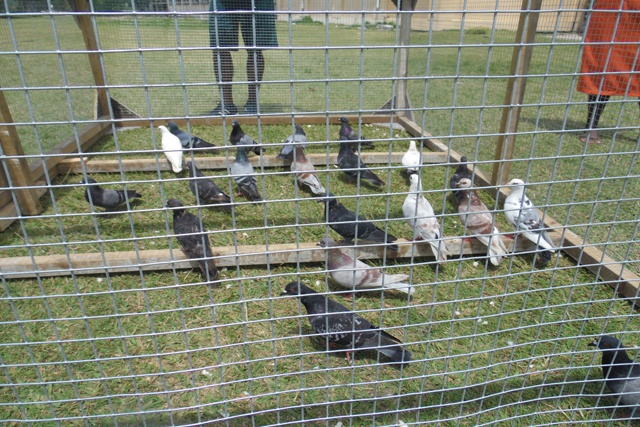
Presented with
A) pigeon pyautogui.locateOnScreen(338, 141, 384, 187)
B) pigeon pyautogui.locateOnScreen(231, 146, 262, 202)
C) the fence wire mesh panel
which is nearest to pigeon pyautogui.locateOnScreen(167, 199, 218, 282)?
the fence wire mesh panel

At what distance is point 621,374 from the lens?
212cm

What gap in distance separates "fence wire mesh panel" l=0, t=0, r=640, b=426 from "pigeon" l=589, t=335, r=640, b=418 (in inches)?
0.5

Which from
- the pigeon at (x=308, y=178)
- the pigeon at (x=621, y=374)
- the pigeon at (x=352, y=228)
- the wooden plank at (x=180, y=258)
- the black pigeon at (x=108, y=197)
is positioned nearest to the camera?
the pigeon at (x=621, y=374)

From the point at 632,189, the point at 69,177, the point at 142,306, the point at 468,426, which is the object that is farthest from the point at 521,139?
the point at 69,177

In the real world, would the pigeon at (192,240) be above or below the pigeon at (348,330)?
above

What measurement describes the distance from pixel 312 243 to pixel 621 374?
197 centimetres

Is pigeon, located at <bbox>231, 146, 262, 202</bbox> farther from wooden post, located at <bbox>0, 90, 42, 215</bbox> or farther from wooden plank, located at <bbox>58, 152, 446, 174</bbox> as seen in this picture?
wooden post, located at <bbox>0, 90, 42, 215</bbox>

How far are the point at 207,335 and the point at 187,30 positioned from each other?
4196mm

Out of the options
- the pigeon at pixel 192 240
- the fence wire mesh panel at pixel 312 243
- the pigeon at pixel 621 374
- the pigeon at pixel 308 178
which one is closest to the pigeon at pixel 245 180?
the fence wire mesh panel at pixel 312 243

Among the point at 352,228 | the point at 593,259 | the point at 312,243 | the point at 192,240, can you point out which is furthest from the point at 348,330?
the point at 593,259

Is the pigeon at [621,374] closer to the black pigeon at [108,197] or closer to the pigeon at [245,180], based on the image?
the pigeon at [245,180]

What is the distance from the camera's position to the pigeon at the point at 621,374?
204 cm

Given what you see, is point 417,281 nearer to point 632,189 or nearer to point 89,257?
point 89,257

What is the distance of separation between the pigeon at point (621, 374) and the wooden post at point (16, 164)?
4.16m
